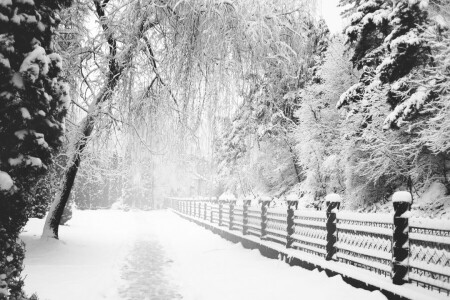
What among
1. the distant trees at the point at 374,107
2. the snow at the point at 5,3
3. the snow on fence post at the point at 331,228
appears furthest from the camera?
the distant trees at the point at 374,107

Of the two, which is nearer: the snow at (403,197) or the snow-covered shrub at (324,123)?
the snow at (403,197)

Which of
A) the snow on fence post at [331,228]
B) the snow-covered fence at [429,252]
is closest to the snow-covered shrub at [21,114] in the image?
the snow-covered fence at [429,252]

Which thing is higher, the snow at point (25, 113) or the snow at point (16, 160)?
the snow at point (25, 113)

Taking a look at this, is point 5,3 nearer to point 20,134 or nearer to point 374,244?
point 20,134

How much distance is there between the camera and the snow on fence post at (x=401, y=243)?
17.3 feet

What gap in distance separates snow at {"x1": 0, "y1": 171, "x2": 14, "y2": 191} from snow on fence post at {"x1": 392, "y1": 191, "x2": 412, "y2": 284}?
202 inches

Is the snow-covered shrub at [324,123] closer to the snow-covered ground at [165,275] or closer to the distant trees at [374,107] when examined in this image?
the distant trees at [374,107]

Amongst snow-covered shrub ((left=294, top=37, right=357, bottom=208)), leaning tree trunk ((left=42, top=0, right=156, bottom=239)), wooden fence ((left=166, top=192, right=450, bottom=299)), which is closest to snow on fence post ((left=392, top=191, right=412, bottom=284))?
wooden fence ((left=166, top=192, right=450, bottom=299))

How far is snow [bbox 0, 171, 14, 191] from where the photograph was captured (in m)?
3.02

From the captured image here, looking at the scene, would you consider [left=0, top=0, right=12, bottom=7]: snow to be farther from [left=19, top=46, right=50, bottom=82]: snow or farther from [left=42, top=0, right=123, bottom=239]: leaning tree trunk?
[left=42, top=0, right=123, bottom=239]: leaning tree trunk

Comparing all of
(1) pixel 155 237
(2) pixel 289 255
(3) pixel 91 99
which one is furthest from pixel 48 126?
(1) pixel 155 237

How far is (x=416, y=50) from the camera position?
11.7 metres

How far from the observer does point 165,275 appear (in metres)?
A: 7.69

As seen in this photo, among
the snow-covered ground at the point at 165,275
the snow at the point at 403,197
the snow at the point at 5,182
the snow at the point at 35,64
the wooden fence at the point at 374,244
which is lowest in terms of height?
the snow-covered ground at the point at 165,275
